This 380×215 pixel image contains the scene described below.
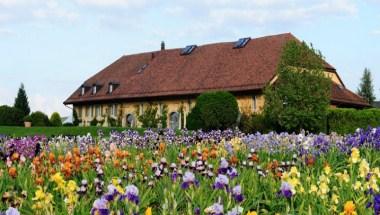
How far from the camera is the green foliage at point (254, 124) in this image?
3916 cm

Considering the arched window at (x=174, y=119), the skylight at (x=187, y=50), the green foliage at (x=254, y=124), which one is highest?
the skylight at (x=187, y=50)

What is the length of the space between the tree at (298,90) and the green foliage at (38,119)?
20925 mm

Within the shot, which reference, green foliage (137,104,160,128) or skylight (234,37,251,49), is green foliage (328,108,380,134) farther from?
green foliage (137,104,160,128)

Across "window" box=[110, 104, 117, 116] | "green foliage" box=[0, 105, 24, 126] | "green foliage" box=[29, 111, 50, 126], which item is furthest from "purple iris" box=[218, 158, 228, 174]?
"window" box=[110, 104, 117, 116]

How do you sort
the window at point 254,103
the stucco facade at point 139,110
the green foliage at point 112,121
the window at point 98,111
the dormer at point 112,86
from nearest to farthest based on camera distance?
1. the window at point 254,103
2. the stucco facade at point 139,110
3. the green foliage at point 112,121
4. the dormer at point 112,86
5. the window at point 98,111

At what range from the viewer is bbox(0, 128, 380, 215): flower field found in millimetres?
5910

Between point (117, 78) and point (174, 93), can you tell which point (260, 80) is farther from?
point (117, 78)

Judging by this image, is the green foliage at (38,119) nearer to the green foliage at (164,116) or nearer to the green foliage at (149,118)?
the green foliage at (149,118)

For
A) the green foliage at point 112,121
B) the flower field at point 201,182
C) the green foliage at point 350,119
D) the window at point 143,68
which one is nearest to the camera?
the flower field at point 201,182

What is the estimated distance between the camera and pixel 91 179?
27.6 feet

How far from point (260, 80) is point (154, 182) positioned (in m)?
36.9

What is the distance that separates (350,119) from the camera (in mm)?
38969

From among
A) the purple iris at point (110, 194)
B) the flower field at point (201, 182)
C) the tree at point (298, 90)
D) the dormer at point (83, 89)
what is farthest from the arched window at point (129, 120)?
the purple iris at point (110, 194)

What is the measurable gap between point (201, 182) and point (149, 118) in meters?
42.5
